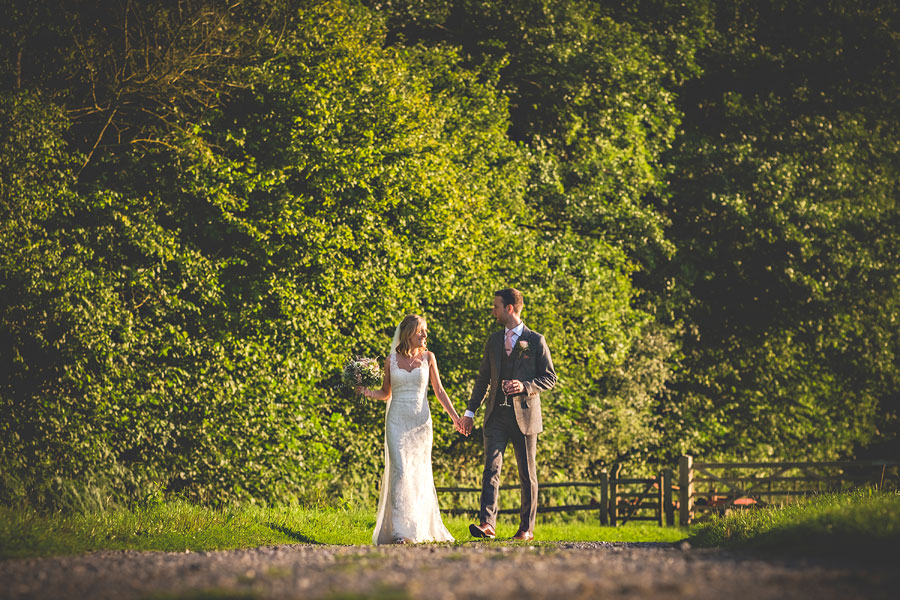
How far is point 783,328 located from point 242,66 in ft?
53.4

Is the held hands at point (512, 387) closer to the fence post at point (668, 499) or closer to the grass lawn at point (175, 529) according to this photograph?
the grass lawn at point (175, 529)

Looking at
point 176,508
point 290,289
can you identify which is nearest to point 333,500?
point 290,289

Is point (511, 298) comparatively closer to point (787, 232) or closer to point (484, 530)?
point (484, 530)

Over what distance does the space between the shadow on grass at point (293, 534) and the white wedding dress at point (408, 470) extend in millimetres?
763

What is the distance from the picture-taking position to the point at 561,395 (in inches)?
755

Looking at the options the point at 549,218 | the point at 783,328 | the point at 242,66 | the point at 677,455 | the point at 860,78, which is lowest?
the point at 677,455

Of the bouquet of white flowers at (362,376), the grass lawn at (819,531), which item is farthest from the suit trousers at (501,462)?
the grass lawn at (819,531)

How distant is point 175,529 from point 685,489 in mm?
13295

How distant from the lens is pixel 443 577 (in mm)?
5266

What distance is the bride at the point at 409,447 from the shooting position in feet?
32.3

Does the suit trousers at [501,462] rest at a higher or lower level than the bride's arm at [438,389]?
lower

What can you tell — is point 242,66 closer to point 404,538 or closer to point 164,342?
point 164,342

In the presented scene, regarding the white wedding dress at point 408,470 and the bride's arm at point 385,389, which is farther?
the bride's arm at point 385,389

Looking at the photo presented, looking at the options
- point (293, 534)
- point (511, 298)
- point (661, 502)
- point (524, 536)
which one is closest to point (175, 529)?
point (293, 534)
